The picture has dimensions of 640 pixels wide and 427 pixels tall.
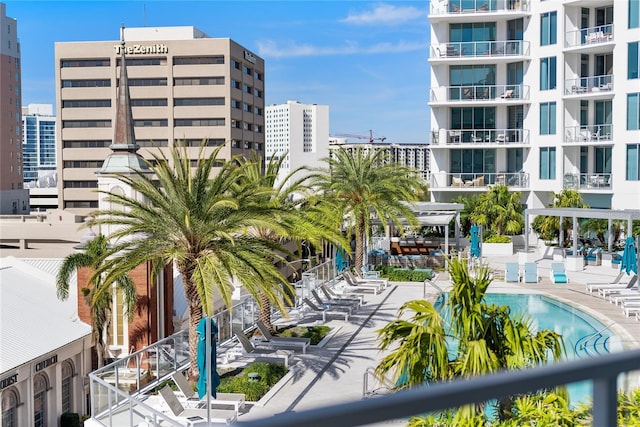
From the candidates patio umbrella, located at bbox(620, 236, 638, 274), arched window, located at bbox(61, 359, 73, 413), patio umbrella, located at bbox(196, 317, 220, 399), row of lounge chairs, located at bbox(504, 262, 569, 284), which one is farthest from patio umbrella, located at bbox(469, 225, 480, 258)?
patio umbrella, located at bbox(196, 317, 220, 399)

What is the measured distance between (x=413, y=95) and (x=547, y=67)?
67.2 m

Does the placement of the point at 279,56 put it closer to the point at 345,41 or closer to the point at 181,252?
the point at 345,41

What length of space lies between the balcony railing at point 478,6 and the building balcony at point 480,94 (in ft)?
14.1

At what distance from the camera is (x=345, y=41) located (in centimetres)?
14800

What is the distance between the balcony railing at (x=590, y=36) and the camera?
39.5 metres

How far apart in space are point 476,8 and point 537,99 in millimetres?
6320

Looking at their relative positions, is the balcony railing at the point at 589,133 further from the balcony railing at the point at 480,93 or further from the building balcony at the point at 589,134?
the balcony railing at the point at 480,93

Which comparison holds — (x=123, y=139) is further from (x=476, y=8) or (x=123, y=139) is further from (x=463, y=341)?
(x=476, y=8)

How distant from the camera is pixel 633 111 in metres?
37.9

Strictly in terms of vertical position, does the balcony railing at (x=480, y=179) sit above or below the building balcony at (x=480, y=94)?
below

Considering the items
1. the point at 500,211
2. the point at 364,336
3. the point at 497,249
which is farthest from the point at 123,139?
the point at 500,211

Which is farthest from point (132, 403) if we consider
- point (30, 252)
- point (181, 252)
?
point (30, 252)

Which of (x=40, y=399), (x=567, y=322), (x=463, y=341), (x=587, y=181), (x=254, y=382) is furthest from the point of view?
(x=587, y=181)

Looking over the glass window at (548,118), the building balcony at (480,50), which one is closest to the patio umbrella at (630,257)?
the glass window at (548,118)
